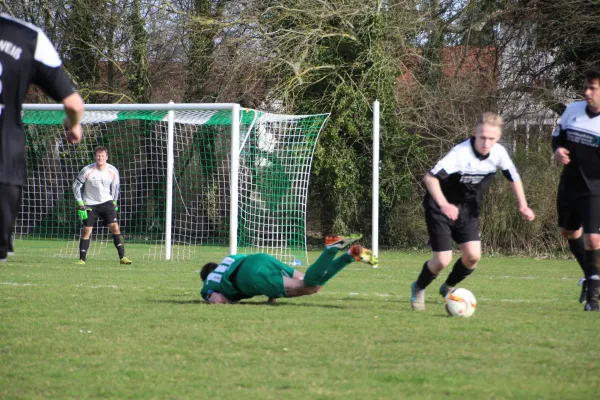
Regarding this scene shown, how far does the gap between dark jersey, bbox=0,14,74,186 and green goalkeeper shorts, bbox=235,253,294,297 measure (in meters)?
3.62

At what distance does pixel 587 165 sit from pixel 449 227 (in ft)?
4.73

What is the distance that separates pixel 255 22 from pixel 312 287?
14774mm

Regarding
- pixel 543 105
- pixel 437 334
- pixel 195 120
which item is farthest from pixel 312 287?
pixel 543 105

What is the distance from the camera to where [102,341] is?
572cm

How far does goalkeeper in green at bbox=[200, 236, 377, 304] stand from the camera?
7.04m

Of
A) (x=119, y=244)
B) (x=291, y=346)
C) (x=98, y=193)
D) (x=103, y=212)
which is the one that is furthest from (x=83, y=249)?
(x=291, y=346)

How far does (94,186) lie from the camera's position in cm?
1377

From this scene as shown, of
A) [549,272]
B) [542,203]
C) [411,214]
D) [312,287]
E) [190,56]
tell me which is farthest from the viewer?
[190,56]

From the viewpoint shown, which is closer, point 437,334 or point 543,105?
point 437,334

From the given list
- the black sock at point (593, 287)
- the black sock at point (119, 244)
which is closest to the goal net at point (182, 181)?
the black sock at point (119, 244)

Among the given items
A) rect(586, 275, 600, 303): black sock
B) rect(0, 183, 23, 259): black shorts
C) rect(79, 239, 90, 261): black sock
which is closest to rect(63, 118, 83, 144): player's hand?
rect(0, 183, 23, 259): black shorts

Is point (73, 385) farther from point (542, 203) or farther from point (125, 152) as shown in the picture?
point (125, 152)

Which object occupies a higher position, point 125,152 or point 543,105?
point 543,105

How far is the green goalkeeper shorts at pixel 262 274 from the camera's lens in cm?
731
